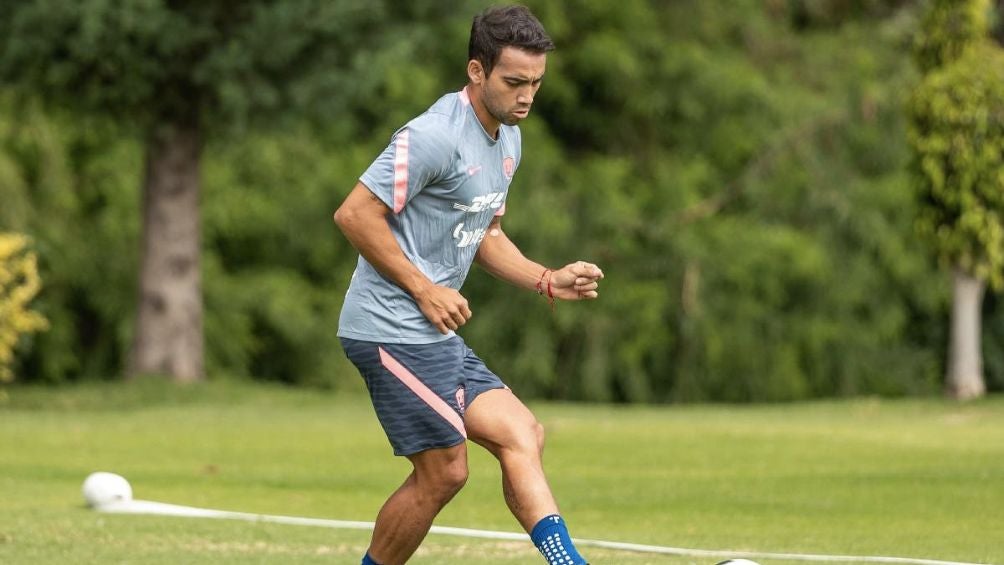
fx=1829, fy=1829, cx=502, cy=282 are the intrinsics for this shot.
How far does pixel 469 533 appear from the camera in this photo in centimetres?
908

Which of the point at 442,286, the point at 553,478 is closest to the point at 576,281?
the point at 442,286

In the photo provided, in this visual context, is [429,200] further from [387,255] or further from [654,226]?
[654,226]

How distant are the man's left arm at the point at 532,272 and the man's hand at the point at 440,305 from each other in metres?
0.47

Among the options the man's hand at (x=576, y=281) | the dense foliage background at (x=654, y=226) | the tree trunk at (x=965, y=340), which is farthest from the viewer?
the dense foliage background at (x=654, y=226)

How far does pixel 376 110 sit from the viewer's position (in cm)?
2855

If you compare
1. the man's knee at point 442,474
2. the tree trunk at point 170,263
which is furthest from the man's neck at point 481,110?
the tree trunk at point 170,263

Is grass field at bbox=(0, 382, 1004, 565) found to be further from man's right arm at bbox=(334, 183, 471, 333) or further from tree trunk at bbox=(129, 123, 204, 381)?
man's right arm at bbox=(334, 183, 471, 333)

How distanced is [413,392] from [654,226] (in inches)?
864

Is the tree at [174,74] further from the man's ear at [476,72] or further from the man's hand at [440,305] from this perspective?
the man's hand at [440,305]

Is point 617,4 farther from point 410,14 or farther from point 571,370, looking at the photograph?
point 410,14

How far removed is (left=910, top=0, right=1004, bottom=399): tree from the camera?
2003 cm

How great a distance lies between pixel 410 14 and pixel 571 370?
10.2 meters

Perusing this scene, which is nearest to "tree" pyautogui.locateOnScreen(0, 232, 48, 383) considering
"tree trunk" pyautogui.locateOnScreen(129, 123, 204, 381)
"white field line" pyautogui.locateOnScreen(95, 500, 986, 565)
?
"tree trunk" pyautogui.locateOnScreen(129, 123, 204, 381)

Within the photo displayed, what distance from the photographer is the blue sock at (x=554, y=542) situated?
582 cm
